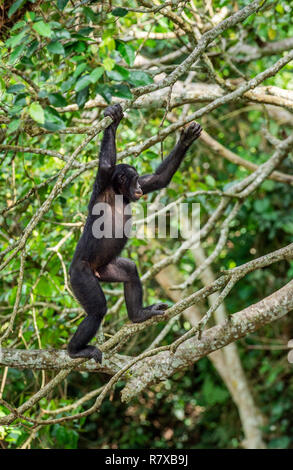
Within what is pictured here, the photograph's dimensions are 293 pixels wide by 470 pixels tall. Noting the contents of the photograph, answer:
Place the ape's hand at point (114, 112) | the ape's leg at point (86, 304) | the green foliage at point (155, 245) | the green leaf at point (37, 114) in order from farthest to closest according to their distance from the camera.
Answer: the green foliage at point (155, 245) → the ape's leg at point (86, 304) → the ape's hand at point (114, 112) → the green leaf at point (37, 114)

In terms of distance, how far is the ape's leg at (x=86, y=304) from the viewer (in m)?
4.39

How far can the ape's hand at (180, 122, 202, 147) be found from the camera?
451 centimetres

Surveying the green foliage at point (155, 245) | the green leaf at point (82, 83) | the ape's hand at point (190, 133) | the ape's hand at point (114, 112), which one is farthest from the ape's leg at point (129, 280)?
the green leaf at point (82, 83)

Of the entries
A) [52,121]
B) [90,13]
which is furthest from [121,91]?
[90,13]

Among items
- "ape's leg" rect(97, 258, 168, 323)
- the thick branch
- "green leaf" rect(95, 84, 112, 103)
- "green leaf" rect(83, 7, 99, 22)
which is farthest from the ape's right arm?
the thick branch

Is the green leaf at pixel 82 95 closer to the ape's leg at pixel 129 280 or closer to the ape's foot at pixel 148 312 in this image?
the ape's leg at pixel 129 280

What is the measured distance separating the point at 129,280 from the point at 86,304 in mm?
551

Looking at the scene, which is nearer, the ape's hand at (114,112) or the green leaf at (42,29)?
the green leaf at (42,29)

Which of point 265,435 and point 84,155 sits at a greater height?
point 84,155

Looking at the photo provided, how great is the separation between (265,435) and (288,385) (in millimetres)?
952

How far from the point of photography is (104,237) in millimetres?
4652

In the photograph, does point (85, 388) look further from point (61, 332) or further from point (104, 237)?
point (104, 237)
